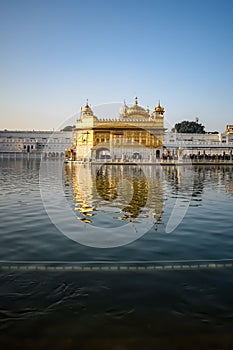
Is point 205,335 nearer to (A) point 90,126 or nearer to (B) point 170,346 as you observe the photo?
(B) point 170,346

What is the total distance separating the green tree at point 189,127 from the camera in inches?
3799

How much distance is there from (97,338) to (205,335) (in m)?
0.92

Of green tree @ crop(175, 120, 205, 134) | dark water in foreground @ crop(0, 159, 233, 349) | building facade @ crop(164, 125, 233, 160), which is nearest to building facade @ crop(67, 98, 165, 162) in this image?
building facade @ crop(164, 125, 233, 160)

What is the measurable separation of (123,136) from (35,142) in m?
45.8

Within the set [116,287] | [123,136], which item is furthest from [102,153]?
[116,287]

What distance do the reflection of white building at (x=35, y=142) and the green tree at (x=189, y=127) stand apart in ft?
94.5

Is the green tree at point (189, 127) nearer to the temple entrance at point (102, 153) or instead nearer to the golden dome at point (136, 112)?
the golden dome at point (136, 112)

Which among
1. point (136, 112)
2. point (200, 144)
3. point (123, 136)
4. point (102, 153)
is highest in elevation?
point (136, 112)

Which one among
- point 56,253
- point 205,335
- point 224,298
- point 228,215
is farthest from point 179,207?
point 205,335

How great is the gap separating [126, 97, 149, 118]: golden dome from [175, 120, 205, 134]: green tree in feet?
108

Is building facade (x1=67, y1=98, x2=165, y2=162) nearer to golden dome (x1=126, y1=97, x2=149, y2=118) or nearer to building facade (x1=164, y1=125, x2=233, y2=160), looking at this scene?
golden dome (x1=126, y1=97, x2=149, y2=118)

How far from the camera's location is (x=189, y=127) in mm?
97250

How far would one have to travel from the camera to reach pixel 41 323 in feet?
11.2

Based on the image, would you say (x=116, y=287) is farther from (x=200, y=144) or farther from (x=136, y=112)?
(x=200, y=144)
